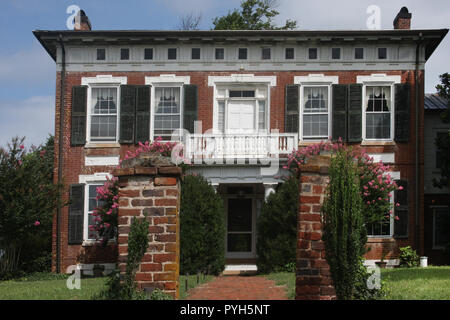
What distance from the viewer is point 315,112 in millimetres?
19391

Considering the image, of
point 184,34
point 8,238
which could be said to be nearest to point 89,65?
point 184,34

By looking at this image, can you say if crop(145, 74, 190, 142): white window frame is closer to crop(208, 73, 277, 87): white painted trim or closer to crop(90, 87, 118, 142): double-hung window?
crop(208, 73, 277, 87): white painted trim

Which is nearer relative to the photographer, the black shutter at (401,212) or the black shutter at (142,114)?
the black shutter at (401,212)

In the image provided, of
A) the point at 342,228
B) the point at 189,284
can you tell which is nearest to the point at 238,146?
the point at 189,284

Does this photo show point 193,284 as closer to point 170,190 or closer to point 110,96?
point 170,190

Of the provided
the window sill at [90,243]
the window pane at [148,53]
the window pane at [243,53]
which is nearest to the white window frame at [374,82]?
the window pane at [243,53]

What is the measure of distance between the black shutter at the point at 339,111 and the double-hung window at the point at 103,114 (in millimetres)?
7201

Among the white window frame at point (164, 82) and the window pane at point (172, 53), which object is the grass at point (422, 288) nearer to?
the white window frame at point (164, 82)

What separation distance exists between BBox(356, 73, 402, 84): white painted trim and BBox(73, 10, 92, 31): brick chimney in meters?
9.65

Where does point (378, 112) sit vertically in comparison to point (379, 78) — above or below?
below

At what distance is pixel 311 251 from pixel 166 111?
1307 cm

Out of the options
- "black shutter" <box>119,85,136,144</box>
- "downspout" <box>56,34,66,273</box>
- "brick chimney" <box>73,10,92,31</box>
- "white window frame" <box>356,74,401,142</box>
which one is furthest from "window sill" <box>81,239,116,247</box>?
"white window frame" <box>356,74,401,142</box>

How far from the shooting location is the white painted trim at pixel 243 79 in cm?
1953

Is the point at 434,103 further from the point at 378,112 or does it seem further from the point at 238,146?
the point at 238,146
